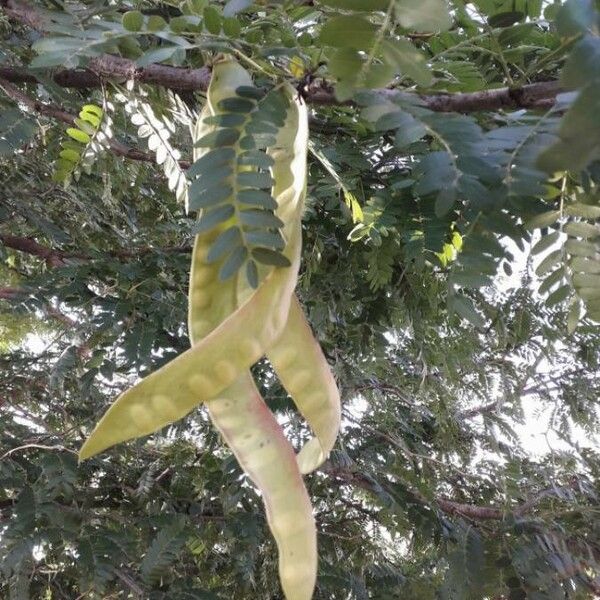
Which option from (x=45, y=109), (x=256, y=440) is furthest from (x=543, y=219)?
(x=45, y=109)

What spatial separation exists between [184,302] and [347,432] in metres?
0.67

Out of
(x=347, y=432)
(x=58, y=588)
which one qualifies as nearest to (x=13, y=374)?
(x=58, y=588)

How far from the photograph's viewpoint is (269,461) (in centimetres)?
50

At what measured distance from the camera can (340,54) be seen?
0.42 meters

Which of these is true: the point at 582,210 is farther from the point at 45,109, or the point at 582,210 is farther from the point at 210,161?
the point at 45,109

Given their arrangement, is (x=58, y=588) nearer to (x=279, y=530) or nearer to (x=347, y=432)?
(x=347, y=432)

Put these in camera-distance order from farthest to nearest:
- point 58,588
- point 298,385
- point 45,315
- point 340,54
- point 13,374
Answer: point 45,315, point 13,374, point 58,588, point 298,385, point 340,54

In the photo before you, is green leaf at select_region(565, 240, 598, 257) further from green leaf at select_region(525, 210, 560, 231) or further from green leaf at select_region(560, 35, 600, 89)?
green leaf at select_region(560, 35, 600, 89)

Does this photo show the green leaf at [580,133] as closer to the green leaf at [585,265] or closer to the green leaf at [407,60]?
the green leaf at [407,60]

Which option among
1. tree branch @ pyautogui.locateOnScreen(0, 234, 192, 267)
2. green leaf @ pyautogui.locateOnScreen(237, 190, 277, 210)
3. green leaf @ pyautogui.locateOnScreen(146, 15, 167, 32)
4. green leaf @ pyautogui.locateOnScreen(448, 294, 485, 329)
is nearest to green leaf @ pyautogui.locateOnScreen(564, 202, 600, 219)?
green leaf @ pyautogui.locateOnScreen(448, 294, 485, 329)

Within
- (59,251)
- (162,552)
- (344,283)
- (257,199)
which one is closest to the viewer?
(257,199)

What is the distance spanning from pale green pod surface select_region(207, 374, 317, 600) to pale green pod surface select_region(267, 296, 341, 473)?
3 centimetres

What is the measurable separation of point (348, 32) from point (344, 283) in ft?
2.19

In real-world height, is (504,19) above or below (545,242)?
above
